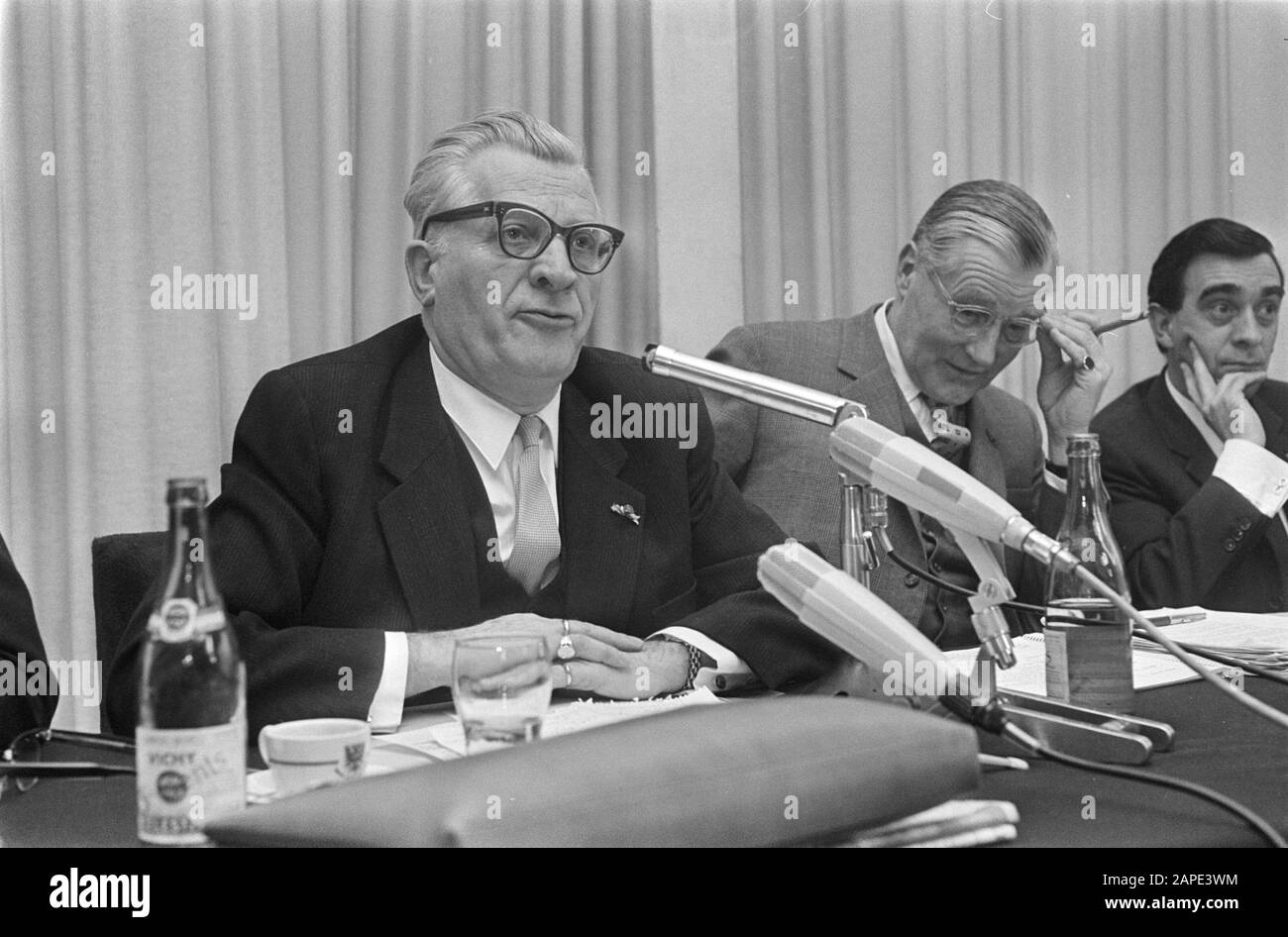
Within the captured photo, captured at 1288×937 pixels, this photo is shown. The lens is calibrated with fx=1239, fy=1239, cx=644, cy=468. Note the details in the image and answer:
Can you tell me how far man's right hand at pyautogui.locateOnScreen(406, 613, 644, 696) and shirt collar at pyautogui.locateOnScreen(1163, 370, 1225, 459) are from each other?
5.33 feet

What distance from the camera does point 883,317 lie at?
7.41 ft

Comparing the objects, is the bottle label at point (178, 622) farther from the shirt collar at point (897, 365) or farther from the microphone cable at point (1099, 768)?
the shirt collar at point (897, 365)

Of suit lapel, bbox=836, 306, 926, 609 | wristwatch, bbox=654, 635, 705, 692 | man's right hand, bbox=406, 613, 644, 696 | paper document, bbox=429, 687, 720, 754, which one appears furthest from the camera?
suit lapel, bbox=836, 306, 926, 609

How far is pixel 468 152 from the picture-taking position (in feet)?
5.32

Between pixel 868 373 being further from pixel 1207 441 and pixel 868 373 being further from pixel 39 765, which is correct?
pixel 39 765

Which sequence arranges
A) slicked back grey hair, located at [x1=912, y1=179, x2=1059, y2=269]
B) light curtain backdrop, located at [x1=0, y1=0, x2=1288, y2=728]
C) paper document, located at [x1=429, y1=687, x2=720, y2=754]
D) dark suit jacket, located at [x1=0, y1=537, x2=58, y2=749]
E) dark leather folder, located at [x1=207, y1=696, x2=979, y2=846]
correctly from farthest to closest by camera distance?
light curtain backdrop, located at [x1=0, y1=0, x2=1288, y2=728]
slicked back grey hair, located at [x1=912, y1=179, x2=1059, y2=269]
dark suit jacket, located at [x1=0, y1=537, x2=58, y2=749]
paper document, located at [x1=429, y1=687, x2=720, y2=754]
dark leather folder, located at [x1=207, y1=696, x2=979, y2=846]

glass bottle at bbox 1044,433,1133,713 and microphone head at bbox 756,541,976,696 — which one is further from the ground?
microphone head at bbox 756,541,976,696

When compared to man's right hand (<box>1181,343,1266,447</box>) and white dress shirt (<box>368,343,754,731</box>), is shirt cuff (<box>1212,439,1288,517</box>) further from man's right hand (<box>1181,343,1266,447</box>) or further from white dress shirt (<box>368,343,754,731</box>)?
white dress shirt (<box>368,343,754,731</box>)

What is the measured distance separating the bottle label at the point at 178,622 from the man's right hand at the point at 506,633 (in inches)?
17.2

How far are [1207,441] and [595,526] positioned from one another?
1.49m

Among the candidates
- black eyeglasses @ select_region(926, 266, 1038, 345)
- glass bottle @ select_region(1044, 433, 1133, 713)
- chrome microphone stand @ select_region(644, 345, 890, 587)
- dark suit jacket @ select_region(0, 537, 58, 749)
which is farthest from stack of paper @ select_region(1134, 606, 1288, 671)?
dark suit jacket @ select_region(0, 537, 58, 749)

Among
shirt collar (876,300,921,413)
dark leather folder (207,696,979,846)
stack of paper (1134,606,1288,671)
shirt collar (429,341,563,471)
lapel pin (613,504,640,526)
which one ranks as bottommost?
stack of paper (1134,606,1288,671)

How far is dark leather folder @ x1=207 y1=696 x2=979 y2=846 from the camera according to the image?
1.93 ft
